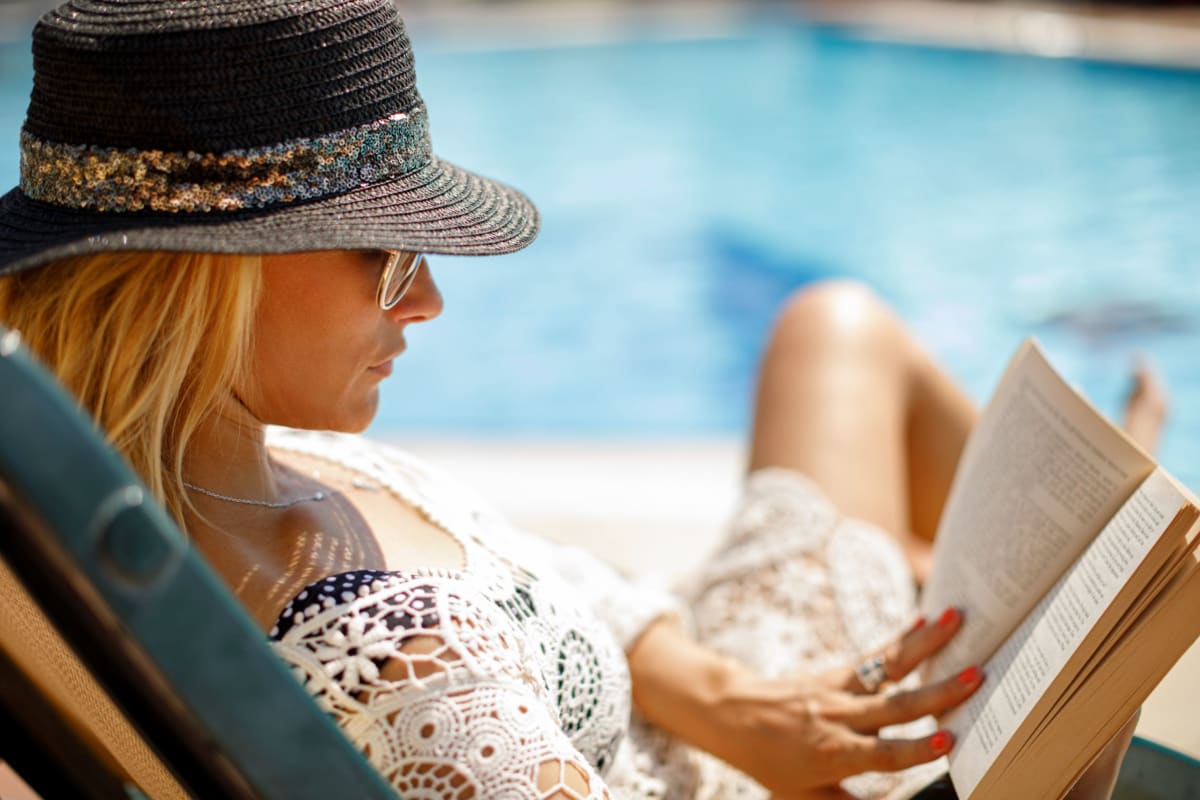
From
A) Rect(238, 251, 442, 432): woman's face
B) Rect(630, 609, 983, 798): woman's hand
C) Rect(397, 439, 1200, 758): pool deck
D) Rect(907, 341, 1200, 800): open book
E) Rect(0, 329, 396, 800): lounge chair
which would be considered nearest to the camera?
Rect(0, 329, 396, 800): lounge chair

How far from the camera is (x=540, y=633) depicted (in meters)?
1.29

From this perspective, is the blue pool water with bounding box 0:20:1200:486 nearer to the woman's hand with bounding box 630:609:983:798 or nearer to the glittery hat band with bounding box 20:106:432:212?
the woman's hand with bounding box 630:609:983:798

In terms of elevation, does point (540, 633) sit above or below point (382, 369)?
below

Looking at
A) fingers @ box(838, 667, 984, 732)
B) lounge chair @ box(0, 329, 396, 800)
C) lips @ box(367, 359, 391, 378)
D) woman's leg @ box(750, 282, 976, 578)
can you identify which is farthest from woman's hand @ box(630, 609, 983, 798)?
lounge chair @ box(0, 329, 396, 800)

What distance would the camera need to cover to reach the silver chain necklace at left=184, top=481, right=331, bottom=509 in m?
1.26

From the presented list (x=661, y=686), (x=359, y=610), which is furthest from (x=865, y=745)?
(x=359, y=610)

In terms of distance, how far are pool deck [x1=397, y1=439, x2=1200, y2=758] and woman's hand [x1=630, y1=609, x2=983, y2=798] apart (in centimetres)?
121

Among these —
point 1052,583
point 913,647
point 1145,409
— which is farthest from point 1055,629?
point 1145,409

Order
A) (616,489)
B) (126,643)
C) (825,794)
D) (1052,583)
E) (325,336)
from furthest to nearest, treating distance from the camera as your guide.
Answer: (616,489) < (825,794) < (1052,583) < (325,336) < (126,643)

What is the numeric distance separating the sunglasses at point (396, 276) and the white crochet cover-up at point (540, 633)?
11.4 inches

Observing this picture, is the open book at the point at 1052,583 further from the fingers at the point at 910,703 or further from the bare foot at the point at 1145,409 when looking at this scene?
the bare foot at the point at 1145,409

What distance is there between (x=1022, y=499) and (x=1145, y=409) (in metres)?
1.38

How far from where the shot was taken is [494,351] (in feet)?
20.9

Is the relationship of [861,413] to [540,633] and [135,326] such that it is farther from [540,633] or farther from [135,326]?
[135,326]
